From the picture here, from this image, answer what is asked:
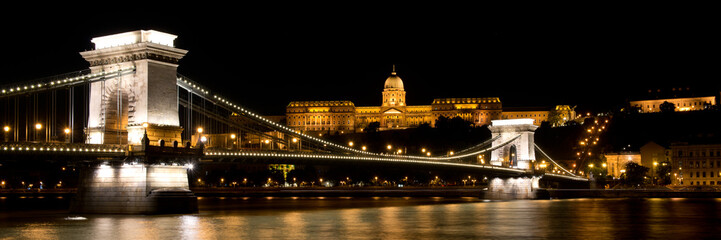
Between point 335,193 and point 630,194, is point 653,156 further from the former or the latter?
point 335,193

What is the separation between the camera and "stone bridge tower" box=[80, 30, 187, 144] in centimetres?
3450

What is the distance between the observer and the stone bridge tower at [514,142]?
68.9 metres

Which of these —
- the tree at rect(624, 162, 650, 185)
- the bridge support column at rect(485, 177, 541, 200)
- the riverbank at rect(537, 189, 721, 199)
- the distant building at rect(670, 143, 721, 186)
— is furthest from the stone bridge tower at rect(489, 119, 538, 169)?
the tree at rect(624, 162, 650, 185)

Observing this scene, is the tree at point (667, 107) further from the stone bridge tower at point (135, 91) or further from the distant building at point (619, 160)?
the stone bridge tower at point (135, 91)

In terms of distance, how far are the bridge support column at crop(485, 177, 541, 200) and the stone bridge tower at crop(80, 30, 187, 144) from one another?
3174 centimetres

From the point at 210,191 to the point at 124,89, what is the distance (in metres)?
51.2

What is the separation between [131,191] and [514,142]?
42.5 m

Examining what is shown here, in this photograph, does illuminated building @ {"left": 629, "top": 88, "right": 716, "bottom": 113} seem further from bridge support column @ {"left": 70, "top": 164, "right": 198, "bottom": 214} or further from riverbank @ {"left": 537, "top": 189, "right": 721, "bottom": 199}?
bridge support column @ {"left": 70, "top": 164, "right": 198, "bottom": 214}

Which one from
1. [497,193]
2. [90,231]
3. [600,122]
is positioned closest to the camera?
[90,231]

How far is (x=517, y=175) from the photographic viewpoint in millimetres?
62688

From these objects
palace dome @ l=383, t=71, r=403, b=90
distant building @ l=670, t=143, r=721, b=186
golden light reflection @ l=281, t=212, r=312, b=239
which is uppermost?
palace dome @ l=383, t=71, r=403, b=90

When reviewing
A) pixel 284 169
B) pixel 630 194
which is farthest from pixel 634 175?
pixel 284 169

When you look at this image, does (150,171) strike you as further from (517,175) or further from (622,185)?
(622,185)

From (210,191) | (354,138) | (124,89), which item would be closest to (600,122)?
(354,138)
